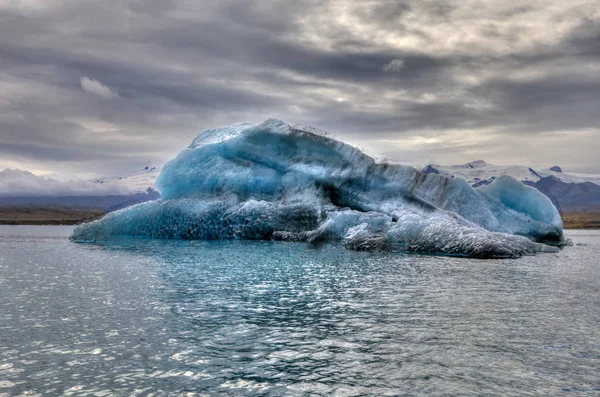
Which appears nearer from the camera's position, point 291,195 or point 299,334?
point 299,334

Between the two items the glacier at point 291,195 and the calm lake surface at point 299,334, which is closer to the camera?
the calm lake surface at point 299,334

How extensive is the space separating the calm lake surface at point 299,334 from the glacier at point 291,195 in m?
17.7

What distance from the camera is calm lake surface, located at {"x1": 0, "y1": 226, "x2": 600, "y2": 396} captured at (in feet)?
20.6

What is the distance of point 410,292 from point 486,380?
6.55 metres

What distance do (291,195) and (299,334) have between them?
28.0 metres

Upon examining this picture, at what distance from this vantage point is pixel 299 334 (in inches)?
342

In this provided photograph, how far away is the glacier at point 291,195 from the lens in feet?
113

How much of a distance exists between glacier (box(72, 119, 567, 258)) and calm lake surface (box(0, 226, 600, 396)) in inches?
696

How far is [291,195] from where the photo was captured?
36562mm

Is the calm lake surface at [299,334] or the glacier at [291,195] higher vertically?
the glacier at [291,195]

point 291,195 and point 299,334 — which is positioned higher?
point 291,195

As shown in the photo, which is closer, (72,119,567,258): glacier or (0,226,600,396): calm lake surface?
(0,226,600,396): calm lake surface

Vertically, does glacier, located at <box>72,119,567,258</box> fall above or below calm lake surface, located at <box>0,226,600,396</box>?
above

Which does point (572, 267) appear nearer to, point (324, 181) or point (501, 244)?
point (501, 244)
